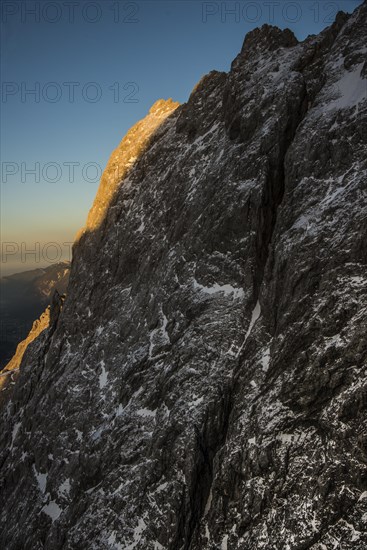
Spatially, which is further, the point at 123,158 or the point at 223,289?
the point at 123,158

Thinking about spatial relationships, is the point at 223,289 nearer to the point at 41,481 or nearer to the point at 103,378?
the point at 103,378

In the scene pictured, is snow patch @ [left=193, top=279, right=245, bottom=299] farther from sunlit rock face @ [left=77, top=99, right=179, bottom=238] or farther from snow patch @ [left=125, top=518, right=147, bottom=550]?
sunlit rock face @ [left=77, top=99, right=179, bottom=238]

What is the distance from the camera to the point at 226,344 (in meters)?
32.2

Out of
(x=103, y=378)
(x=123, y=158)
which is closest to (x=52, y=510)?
(x=103, y=378)

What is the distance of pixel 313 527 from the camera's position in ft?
66.0

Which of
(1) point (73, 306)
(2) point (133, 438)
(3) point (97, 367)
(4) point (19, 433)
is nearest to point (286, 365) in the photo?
(2) point (133, 438)

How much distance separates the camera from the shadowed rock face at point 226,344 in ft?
74.7

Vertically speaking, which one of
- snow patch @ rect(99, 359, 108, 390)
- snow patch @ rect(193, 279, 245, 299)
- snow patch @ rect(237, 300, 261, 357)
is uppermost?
snow patch @ rect(193, 279, 245, 299)

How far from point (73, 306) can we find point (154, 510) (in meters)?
31.6

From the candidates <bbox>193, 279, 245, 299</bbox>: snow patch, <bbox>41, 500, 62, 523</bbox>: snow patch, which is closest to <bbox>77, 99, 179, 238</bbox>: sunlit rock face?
<bbox>193, 279, 245, 299</bbox>: snow patch

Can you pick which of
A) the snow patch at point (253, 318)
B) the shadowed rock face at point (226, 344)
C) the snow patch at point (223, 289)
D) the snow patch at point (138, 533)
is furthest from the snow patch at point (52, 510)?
the snow patch at point (223, 289)

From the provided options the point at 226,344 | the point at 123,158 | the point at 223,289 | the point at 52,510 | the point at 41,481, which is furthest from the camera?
the point at 123,158

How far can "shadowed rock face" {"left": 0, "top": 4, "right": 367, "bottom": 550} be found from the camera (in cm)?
2278

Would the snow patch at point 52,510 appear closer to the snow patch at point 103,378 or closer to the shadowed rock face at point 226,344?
the shadowed rock face at point 226,344
